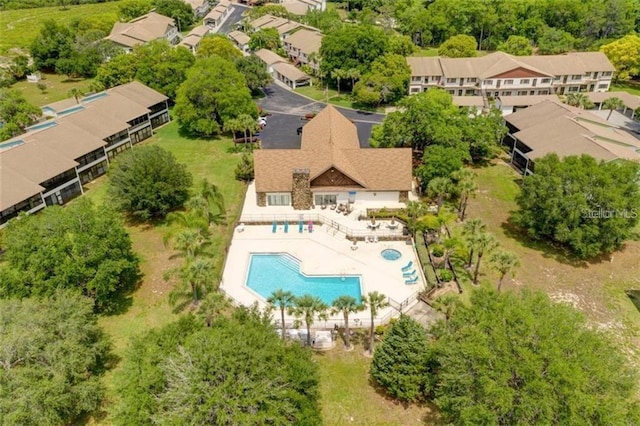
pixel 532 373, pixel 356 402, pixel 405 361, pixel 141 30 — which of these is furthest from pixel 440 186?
pixel 141 30

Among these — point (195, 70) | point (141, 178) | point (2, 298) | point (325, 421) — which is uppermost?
point (195, 70)

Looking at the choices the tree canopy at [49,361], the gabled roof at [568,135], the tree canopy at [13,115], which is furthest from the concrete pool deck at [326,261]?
the tree canopy at [13,115]

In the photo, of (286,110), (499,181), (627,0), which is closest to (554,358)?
(499,181)

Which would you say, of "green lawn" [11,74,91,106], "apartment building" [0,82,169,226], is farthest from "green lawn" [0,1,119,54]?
"apartment building" [0,82,169,226]

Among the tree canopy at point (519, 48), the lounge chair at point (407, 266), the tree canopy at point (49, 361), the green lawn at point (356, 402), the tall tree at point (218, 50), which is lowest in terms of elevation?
the green lawn at point (356, 402)

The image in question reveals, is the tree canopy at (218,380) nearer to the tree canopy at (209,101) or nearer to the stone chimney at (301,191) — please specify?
the stone chimney at (301,191)

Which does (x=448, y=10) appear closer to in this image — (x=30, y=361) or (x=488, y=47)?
(x=488, y=47)
